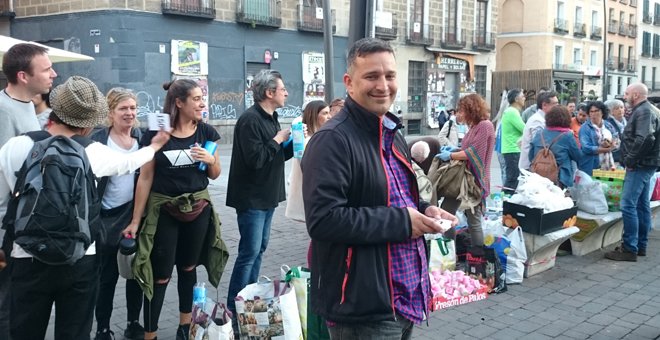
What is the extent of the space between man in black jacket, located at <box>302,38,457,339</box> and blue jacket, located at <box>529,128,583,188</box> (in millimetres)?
5117

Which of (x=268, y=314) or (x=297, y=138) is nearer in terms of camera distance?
(x=268, y=314)

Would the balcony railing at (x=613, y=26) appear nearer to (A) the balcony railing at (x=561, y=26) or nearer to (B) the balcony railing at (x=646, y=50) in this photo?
(B) the balcony railing at (x=646, y=50)

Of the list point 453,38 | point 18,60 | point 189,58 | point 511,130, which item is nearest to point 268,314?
point 18,60

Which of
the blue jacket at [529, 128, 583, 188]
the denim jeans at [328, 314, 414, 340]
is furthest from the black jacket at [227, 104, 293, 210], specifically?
the blue jacket at [529, 128, 583, 188]

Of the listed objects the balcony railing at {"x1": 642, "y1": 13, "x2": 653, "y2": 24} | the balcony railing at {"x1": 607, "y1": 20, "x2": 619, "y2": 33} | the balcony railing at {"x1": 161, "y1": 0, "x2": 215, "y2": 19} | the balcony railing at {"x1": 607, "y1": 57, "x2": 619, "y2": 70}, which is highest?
the balcony railing at {"x1": 642, "y1": 13, "x2": 653, "y2": 24}

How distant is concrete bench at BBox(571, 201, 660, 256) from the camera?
690 cm

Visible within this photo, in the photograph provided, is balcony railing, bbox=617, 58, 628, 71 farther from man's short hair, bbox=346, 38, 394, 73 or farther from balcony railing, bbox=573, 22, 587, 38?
man's short hair, bbox=346, 38, 394, 73

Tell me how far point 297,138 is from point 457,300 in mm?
2080

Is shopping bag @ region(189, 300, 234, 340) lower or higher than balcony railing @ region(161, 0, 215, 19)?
lower

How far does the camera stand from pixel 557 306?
534 cm

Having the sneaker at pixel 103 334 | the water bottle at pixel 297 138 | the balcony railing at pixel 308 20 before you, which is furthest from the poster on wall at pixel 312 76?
the sneaker at pixel 103 334

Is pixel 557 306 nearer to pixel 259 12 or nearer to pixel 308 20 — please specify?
pixel 259 12

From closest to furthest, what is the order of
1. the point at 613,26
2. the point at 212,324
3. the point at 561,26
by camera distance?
the point at 212,324 < the point at 561,26 < the point at 613,26

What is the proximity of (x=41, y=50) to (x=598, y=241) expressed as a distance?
6.39m
